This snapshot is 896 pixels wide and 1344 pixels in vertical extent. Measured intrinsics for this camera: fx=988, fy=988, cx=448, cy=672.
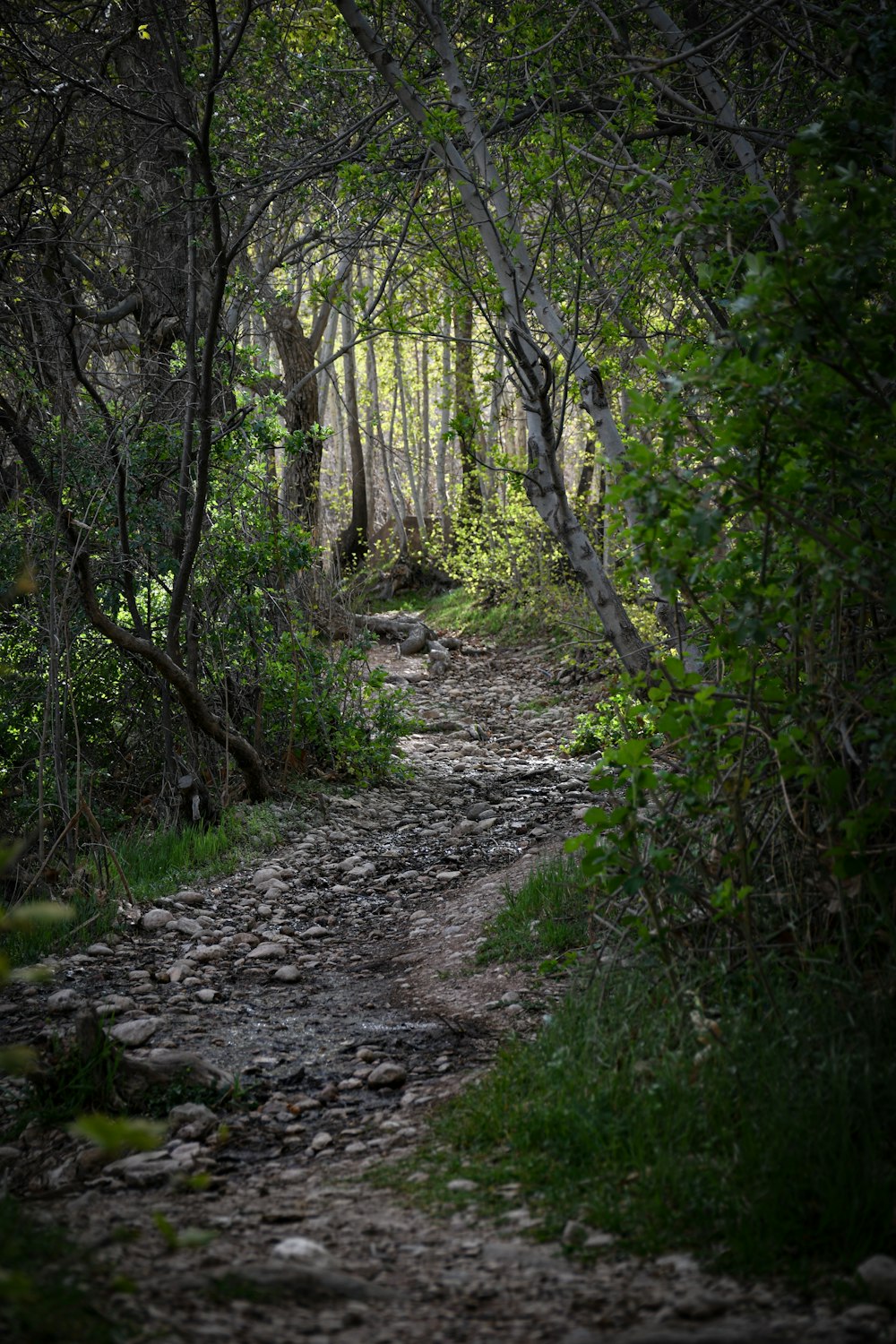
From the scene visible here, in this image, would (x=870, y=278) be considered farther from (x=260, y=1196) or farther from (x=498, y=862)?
(x=498, y=862)

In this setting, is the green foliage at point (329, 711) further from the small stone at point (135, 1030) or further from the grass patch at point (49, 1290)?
the grass patch at point (49, 1290)

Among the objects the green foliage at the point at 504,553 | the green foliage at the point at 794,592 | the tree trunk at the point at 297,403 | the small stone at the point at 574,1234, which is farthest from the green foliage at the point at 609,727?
the green foliage at the point at 504,553

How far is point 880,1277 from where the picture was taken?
1.88 metres

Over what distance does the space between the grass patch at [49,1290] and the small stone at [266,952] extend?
2.66 meters

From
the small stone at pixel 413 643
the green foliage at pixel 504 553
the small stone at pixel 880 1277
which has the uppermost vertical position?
the green foliage at pixel 504 553

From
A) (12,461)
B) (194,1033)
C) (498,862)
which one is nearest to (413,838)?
(498,862)

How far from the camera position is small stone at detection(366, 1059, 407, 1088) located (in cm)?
328

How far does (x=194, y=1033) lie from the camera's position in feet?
12.3

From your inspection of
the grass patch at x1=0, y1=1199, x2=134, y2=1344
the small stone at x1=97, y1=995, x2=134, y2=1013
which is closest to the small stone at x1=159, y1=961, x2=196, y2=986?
the small stone at x1=97, y1=995, x2=134, y2=1013

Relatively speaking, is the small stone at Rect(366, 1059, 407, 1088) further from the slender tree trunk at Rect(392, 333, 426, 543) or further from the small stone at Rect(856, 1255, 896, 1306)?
the slender tree trunk at Rect(392, 333, 426, 543)

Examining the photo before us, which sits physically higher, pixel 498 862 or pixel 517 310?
pixel 517 310

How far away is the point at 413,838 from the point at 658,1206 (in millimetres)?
4712

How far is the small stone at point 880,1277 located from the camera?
73.0 inches

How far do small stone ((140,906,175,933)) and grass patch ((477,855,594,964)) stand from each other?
1699mm
